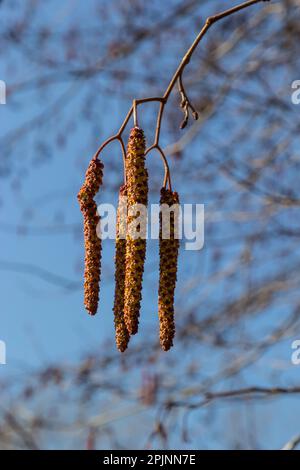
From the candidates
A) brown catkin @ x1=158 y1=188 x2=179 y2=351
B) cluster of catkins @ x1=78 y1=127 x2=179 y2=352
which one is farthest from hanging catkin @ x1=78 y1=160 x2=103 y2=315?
brown catkin @ x1=158 y1=188 x2=179 y2=351

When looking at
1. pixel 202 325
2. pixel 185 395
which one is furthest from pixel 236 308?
pixel 185 395

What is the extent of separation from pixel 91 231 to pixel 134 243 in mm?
97

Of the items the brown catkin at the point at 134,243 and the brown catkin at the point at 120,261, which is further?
the brown catkin at the point at 120,261

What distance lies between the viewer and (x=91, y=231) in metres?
1.39

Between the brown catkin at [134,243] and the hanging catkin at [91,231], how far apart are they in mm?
75

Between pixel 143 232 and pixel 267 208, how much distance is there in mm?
3748

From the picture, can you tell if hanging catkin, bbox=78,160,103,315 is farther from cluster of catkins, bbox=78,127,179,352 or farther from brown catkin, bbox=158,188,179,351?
brown catkin, bbox=158,188,179,351

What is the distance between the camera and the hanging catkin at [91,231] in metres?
1.38

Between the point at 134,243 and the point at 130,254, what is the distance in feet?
0.07

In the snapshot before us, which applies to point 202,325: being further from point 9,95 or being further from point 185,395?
point 9,95

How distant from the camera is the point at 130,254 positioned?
1344 millimetres

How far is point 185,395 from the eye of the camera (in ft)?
12.4

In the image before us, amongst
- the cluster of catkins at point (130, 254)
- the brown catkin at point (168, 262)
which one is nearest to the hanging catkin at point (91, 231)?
the cluster of catkins at point (130, 254)

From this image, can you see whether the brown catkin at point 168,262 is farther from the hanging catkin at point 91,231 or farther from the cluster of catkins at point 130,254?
the hanging catkin at point 91,231
